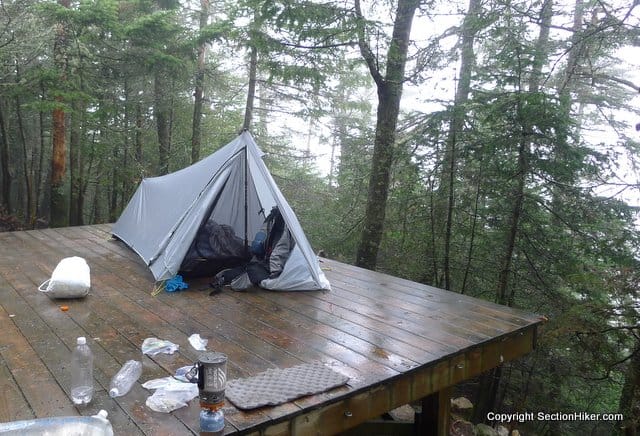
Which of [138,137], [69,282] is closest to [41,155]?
[138,137]

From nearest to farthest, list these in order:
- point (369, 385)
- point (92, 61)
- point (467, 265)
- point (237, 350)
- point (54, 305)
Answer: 1. point (369, 385)
2. point (237, 350)
3. point (54, 305)
4. point (467, 265)
5. point (92, 61)

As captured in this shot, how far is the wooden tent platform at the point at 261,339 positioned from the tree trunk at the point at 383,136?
139cm

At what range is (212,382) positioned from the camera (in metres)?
1.69

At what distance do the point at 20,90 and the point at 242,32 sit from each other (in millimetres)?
4321

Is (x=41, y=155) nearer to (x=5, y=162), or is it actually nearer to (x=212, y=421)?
(x=5, y=162)

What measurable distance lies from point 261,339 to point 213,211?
7.33 feet

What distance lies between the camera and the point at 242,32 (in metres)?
5.86

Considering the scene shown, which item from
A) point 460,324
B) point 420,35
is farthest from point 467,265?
point 420,35

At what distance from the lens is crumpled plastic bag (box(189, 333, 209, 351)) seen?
2576mm

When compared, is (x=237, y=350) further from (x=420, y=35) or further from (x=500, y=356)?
(x=420, y=35)

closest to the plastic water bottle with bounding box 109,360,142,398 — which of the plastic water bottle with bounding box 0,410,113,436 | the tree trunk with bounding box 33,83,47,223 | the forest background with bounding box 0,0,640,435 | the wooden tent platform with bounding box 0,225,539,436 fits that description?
the wooden tent platform with bounding box 0,225,539,436

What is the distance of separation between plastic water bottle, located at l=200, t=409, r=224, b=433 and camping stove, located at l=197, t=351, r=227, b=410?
1.1 inches

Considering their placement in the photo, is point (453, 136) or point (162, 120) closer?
point (453, 136)

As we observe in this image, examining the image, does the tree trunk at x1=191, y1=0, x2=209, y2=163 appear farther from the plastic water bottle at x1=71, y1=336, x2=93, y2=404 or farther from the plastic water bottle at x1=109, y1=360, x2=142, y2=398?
the plastic water bottle at x1=71, y1=336, x2=93, y2=404
